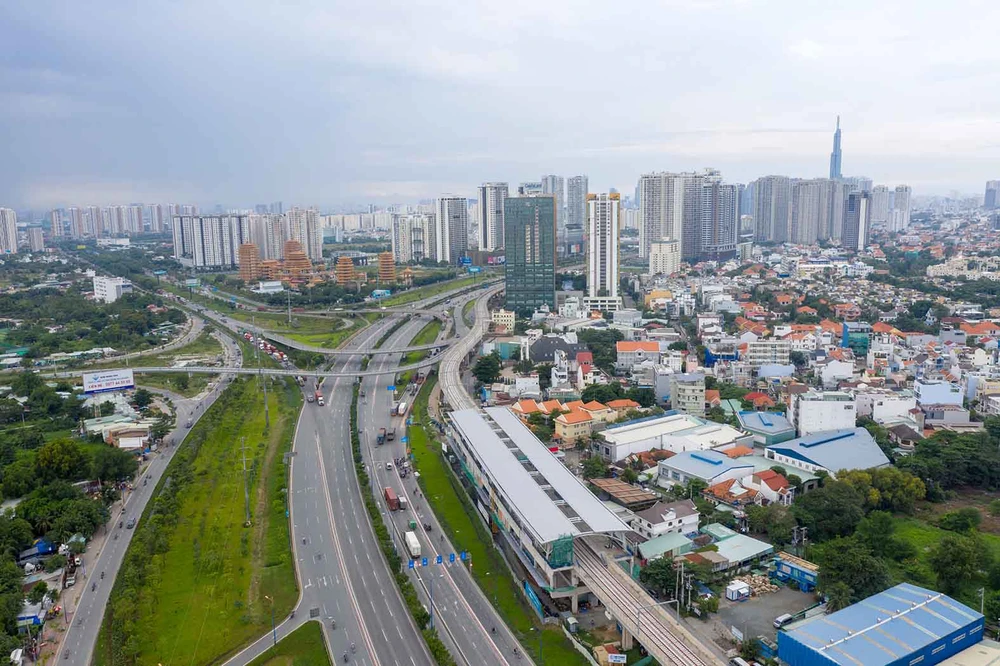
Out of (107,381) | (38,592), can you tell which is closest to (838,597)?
(38,592)

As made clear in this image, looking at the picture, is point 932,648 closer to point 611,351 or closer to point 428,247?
point 611,351

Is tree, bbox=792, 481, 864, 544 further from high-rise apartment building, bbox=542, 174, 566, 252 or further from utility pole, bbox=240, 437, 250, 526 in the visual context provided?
high-rise apartment building, bbox=542, 174, 566, 252

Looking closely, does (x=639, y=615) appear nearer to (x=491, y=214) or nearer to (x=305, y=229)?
(x=491, y=214)

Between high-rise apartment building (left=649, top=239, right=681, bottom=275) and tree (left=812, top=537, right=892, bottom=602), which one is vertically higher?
high-rise apartment building (left=649, top=239, right=681, bottom=275)

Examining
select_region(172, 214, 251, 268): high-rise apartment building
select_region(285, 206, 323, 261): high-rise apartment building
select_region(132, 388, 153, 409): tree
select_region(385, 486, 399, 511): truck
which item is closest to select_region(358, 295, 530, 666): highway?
select_region(385, 486, 399, 511): truck

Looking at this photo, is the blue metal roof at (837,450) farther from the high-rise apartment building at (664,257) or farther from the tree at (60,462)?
the high-rise apartment building at (664,257)

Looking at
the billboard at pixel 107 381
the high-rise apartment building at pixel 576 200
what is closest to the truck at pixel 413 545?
the billboard at pixel 107 381

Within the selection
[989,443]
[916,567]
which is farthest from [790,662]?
[989,443]
